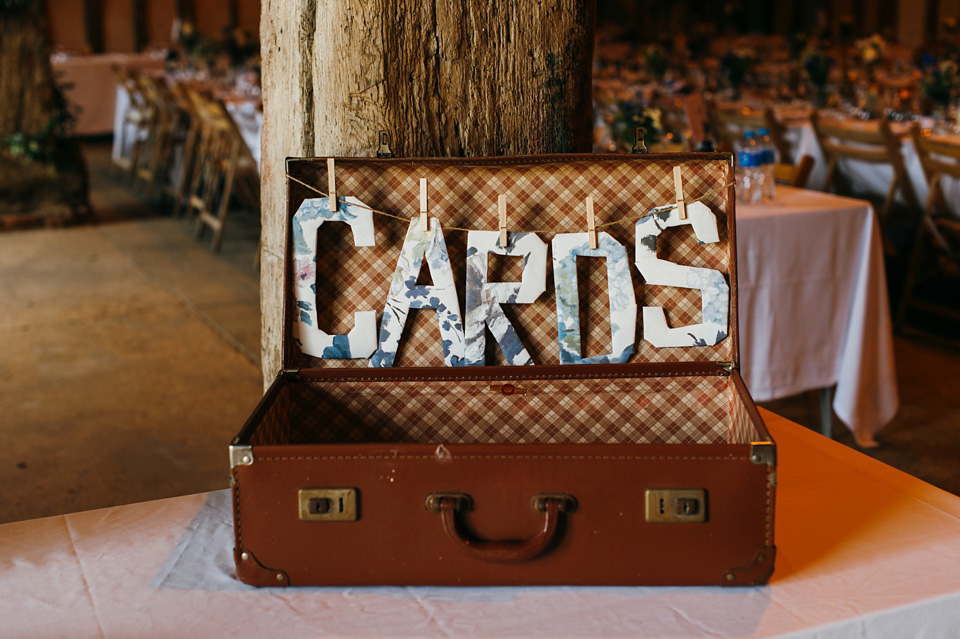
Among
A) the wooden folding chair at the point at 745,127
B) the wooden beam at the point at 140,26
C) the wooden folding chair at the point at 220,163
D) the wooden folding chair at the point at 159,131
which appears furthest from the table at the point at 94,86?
the wooden folding chair at the point at 745,127

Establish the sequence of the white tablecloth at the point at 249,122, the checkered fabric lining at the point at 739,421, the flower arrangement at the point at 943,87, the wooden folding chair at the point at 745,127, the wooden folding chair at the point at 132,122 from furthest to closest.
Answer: the wooden folding chair at the point at 132,122 < the white tablecloth at the point at 249,122 < the wooden folding chair at the point at 745,127 < the flower arrangement at the point at 943,87 < the checkered fabric lining at the point at 739,421

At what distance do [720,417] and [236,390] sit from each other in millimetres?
2690

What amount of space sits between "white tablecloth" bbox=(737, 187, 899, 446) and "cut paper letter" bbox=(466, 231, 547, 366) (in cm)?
174

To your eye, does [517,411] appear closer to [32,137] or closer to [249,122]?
[249,122]

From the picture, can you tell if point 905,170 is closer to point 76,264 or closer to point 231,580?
point 231,580

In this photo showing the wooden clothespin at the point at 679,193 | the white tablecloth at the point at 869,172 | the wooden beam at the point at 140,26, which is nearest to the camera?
the wooden clothespin at the point at 679,193

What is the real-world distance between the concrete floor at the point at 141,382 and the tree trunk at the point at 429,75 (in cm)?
174

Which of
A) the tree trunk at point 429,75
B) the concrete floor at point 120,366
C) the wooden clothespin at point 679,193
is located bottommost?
the concrete floor at point 120,366

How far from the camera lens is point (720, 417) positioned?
1.26 m

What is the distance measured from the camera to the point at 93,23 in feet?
40.8

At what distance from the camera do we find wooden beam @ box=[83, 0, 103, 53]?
1235 cm

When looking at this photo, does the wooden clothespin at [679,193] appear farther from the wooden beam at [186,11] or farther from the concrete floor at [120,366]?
the wooden beam at [186,11]

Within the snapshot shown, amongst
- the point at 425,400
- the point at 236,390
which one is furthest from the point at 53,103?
the point at 425,400

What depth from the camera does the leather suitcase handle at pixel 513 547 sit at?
97 cm
